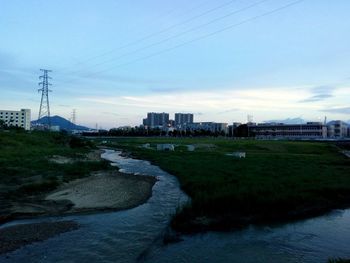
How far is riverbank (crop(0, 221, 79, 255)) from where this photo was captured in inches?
686

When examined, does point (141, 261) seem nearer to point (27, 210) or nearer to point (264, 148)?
point (27, 210)

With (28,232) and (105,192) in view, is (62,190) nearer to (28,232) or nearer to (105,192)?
(105,192)

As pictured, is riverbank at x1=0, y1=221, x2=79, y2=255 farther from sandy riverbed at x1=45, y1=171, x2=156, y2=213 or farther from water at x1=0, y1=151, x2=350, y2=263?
sandy riverbed at x1=45, y1=171, x2=156, y2=213

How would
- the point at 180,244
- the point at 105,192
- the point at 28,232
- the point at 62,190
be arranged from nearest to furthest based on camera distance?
the point at 180,244 < the point at 28,232 < the point at 105,192 < the point at 62,190

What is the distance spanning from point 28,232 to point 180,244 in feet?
25.2

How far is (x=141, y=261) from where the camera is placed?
1603 centimetres

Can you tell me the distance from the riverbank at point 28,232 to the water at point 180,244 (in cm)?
50

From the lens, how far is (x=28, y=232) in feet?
63.7

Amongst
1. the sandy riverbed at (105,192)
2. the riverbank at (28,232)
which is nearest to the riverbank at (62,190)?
the sandy riverbed at (105,192)

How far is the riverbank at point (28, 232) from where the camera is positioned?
686 inches

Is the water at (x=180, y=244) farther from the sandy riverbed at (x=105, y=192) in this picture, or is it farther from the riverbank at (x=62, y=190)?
the sandy riverbed at (x=105, y=192)

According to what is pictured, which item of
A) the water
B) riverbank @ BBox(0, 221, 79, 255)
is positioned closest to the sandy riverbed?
the water

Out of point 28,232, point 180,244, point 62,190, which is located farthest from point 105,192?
point 180,244

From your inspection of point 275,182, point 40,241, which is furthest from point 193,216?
point 275,182
